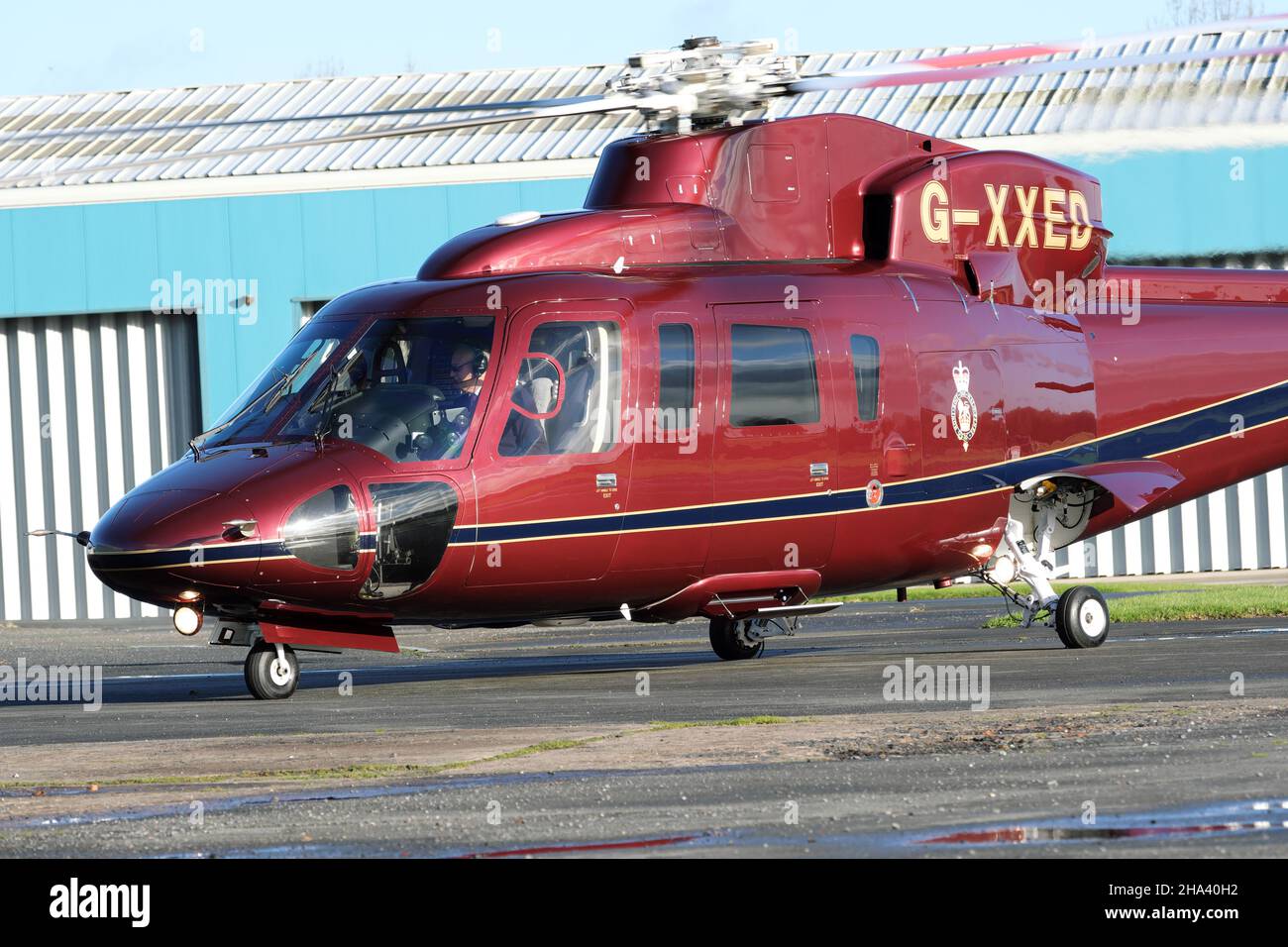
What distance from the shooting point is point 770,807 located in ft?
27.5

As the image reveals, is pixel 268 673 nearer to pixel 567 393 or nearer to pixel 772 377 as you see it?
pixel 567 393

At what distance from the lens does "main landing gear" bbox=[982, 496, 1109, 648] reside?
16766 millimetres

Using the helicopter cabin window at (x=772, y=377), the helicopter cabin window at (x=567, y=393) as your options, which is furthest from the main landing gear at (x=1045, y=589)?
the helicopter cabin window at (x=567, y=393)

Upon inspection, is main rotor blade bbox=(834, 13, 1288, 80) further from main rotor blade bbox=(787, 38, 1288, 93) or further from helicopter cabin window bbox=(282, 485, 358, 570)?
helicopter cabin window bbox=(282, 485, 358, 570)

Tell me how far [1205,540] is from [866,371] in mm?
15259

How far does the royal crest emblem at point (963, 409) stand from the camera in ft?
52.0

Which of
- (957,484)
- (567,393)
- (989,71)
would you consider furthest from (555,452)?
(989,71)

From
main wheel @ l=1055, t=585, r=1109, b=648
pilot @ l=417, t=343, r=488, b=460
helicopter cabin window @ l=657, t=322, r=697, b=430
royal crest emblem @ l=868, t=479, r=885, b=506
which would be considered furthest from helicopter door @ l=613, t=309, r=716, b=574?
main wheel @ l=1055, t=585, r=1109, b=648

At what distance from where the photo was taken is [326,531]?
1293 cm

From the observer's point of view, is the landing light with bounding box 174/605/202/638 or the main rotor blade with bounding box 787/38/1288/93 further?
the landing light with bounding box 174/605/202/638

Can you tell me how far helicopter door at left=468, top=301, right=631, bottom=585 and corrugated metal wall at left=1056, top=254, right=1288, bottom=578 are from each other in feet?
52.2

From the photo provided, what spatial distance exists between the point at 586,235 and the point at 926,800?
7.41 m
